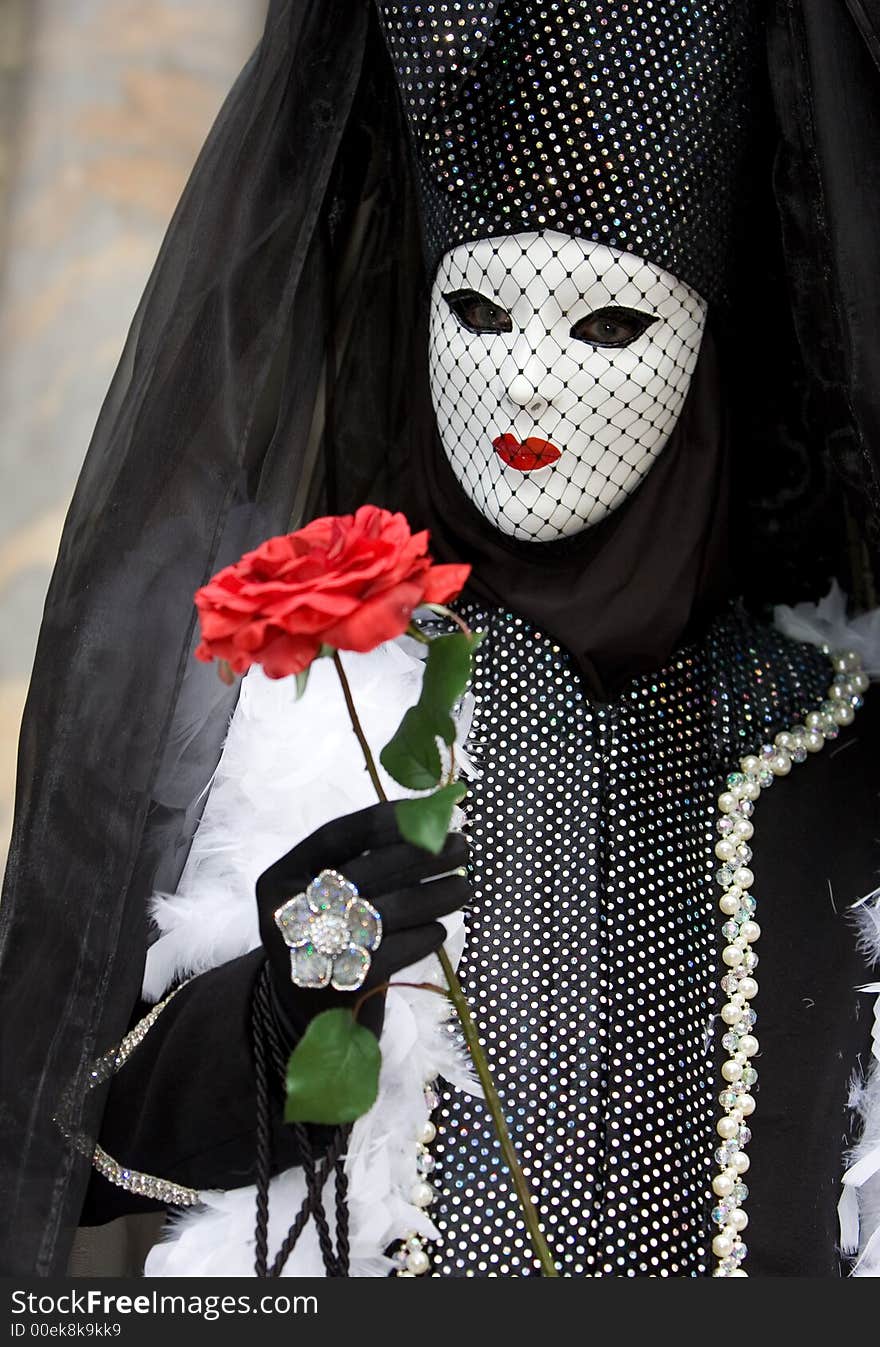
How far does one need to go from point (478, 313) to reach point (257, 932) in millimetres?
516

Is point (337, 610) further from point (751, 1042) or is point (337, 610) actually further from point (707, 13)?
point (707, 13)

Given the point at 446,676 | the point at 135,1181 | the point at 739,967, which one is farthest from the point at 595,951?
the point at 446,676

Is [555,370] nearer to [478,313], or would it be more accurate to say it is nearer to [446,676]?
[478,313]

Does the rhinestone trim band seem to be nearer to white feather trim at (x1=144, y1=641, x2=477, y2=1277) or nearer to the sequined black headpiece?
white feather trim at (x1=144, y1=641, x2=477, y2=1277)

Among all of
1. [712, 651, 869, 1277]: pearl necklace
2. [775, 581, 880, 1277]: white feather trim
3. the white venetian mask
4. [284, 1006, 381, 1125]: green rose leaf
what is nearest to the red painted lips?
the white venetian mask

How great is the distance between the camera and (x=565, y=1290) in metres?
0.92

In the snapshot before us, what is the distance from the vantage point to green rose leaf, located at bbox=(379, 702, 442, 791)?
0.79 metres

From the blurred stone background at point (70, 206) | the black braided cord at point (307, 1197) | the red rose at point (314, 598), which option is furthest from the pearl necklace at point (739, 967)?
the blurred stone background at point (70, 206)

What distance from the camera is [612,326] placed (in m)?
1.23

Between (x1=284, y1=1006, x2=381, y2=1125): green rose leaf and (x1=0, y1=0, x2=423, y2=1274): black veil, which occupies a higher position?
(x1=0, y1=0, x2=423, y2=1274): black veil

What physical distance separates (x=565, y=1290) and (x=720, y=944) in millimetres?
392

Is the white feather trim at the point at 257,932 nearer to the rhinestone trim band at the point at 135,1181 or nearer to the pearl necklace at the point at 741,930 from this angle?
the rhinestone trim band at the point at 135,1181

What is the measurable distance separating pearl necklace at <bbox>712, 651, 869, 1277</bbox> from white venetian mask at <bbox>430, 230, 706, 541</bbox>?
0.87 feet

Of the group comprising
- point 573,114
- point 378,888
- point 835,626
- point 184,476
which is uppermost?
point 573,114
